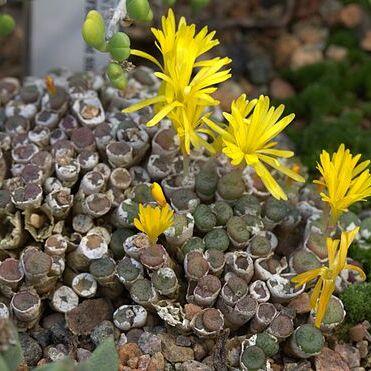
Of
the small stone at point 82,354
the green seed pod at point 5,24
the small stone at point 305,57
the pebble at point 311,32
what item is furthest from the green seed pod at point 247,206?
the pebble at point 311,32

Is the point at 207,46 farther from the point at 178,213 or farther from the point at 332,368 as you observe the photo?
→ the point at 332,368

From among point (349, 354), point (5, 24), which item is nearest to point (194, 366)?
point (349, 354)

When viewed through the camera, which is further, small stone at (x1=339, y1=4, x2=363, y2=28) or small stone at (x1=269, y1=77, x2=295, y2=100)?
small stone at (x1=339, y1=4, x2=363, y2=28)

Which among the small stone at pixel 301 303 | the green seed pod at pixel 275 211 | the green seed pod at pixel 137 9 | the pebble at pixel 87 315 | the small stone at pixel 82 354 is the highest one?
the green seed pod at pixel 137 9

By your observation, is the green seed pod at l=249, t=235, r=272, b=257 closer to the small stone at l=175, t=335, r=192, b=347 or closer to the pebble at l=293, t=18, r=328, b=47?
the small stone at l=175, t=335, r=192, b=347

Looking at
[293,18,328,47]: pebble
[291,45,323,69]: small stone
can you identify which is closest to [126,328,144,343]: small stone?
[291,45,323,69]: small stone

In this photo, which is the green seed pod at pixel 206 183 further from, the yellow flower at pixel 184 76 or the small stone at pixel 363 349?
the small stone at pixel 363 349

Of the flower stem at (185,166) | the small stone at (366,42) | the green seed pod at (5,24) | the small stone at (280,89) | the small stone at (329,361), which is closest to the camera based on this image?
the small stone at (329,361)

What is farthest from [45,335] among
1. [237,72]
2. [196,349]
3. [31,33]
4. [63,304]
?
[237,72]
